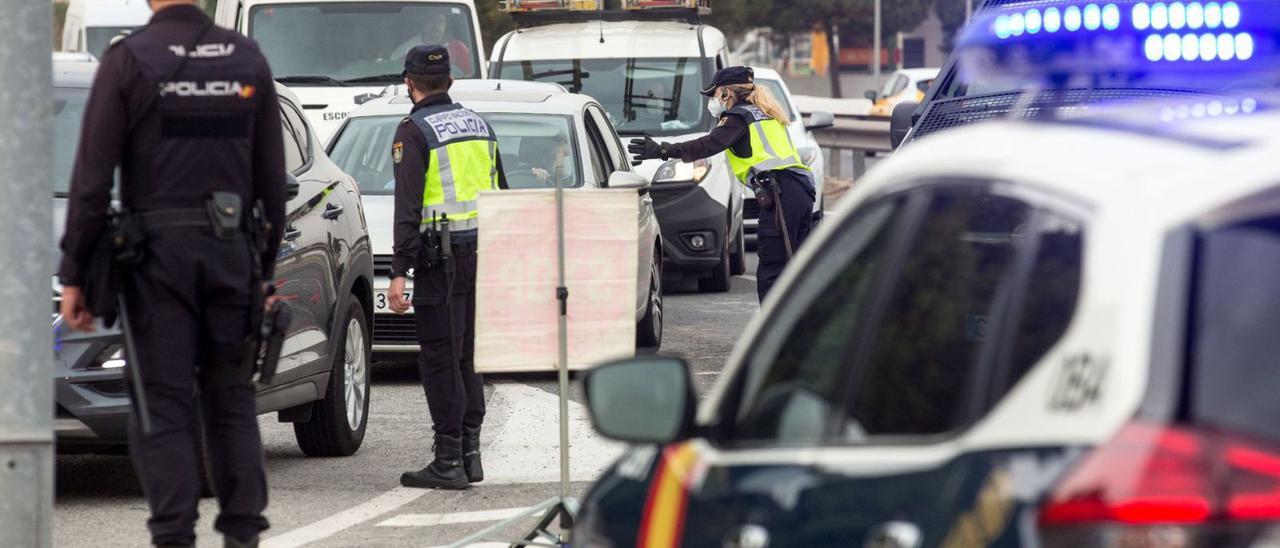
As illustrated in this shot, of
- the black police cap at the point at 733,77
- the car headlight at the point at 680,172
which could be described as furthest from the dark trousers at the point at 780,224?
the car headlight at the point at 680,172

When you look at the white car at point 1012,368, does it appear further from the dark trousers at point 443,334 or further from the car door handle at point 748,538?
the dark trousers at point 443,334

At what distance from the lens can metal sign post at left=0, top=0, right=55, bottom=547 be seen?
5.41 meters

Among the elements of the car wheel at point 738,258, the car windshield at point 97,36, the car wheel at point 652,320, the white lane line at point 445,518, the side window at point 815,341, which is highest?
the side window at point 815,341

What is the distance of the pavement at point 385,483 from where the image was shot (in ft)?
23.0

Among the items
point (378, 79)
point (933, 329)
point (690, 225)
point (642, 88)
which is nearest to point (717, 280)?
point (690, 225)

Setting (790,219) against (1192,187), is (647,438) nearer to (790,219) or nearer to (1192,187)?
(1192,187)

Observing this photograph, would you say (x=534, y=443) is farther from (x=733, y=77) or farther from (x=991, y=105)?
(x=733, y=77)

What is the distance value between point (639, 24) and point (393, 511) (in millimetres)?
10650

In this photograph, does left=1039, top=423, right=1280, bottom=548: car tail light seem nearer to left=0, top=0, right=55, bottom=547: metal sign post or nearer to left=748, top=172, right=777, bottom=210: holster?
left=0, top=0, right=55, bottom=547: metal sign post

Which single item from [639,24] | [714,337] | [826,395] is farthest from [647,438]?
[639,24]

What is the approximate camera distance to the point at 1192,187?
2.22 metres

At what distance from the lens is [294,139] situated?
8.59m

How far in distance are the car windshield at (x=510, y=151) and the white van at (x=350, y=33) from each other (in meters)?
5.39

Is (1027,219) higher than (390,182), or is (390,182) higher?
(1027,219)
